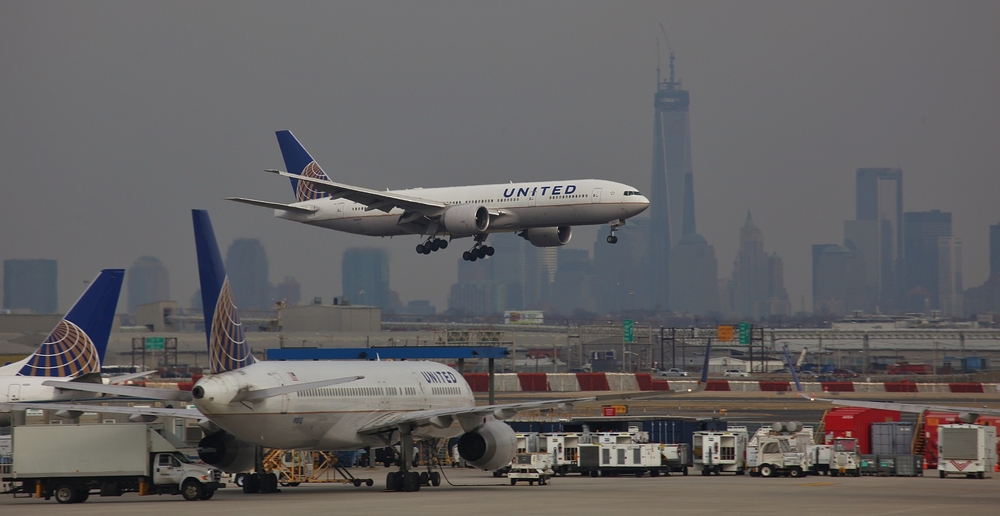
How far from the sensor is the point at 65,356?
4441 centimetres

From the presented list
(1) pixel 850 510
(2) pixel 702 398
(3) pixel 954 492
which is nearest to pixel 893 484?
(3) pixel 954 492

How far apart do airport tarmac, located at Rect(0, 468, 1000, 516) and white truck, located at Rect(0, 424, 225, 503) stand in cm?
55

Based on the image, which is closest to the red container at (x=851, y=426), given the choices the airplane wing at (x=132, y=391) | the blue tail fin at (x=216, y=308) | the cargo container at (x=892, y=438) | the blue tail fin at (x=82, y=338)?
the cargo container at (x=892, y=438)

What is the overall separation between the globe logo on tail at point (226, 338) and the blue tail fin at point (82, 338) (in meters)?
12.0

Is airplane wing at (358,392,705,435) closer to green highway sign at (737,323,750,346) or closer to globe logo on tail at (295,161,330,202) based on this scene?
globe logo on tail at (295,161,330,202)

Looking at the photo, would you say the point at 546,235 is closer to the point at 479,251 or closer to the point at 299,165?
the point at 479,251

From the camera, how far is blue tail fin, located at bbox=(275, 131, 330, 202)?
78.6 meters

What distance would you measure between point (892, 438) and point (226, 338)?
2848 cm

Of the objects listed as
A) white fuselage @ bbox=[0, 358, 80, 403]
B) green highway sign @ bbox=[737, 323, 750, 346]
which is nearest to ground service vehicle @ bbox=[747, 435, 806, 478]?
white fuselage @ bbox=[0, 358, 80, 403]

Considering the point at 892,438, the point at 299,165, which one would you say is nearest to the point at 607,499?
the point at 892,438

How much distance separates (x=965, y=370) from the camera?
490 ft

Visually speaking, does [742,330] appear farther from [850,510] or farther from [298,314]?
[850,510]

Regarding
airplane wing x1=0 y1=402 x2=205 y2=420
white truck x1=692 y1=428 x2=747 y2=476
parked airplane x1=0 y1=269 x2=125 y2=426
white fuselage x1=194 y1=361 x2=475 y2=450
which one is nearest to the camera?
white fuselage x1=194 y1=361 x2=475 y2=450

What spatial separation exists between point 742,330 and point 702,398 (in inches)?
2714
